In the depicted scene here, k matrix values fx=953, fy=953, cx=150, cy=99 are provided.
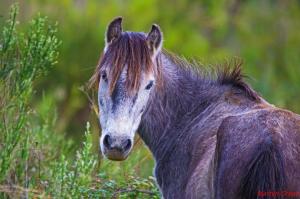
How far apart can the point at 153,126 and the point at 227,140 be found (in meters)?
1.28

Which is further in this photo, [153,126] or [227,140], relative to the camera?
[153,126]

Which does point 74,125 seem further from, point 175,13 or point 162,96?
point 162,96

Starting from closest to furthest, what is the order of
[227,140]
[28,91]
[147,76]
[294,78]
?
[227,140] < [147,76] < [28,91] < [294,78]

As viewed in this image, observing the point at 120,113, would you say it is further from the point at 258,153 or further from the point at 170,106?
the point at 258,153

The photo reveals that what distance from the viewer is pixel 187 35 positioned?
22.2 m

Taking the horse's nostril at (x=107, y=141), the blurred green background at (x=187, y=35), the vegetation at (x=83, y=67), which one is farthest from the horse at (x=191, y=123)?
the blurred green background at (x=187, y=35)

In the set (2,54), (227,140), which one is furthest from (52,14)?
(227,140)

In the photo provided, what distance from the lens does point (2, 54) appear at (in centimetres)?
754

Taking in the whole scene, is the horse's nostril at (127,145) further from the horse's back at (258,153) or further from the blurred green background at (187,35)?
the blurred green background at (187,35)

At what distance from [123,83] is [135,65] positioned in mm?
187

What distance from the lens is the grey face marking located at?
6.55 metres

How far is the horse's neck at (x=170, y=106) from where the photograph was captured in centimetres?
742

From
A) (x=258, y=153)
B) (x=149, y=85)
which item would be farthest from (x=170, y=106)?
(x=258, y=153)

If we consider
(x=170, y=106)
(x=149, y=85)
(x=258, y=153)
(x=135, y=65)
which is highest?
(x=135, y=65)
